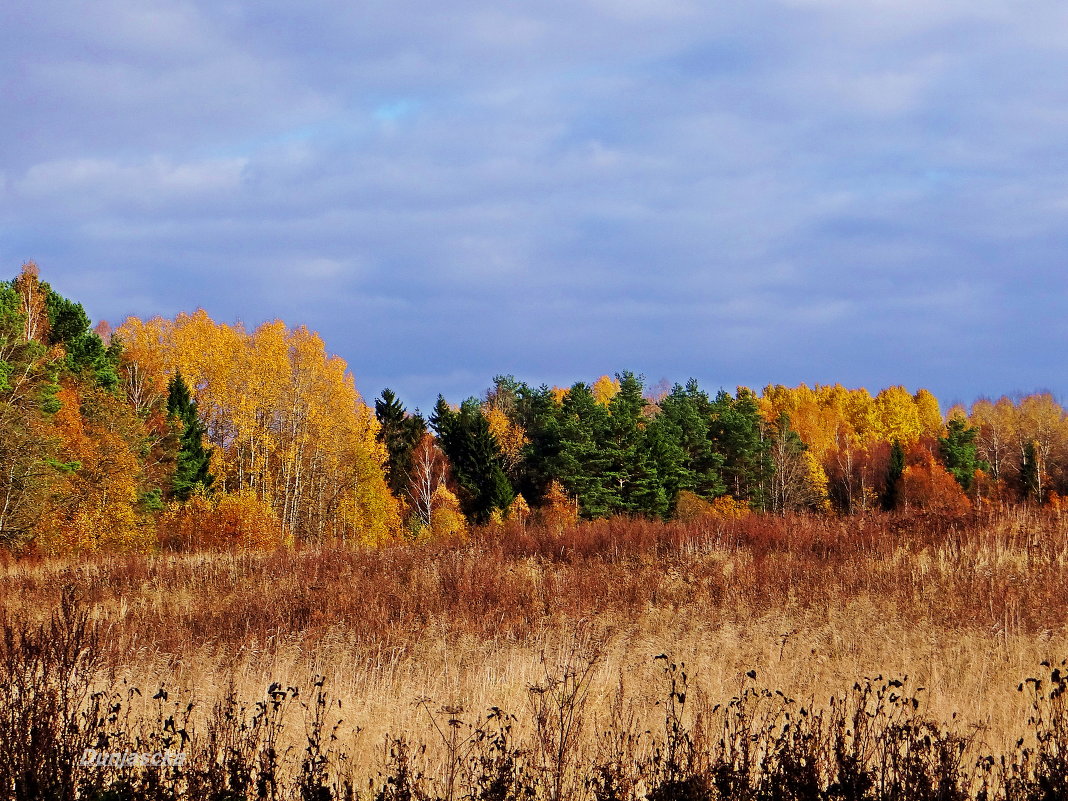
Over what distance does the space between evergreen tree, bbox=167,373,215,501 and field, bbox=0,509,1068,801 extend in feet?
89.3

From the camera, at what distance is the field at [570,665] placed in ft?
17.9

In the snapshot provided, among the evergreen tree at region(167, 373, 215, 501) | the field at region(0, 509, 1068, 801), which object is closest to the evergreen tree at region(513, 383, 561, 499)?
the evergreen tree at region(167, 373, 215, 501)

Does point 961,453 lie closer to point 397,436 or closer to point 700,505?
point 700,505

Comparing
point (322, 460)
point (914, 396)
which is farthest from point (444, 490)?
point (914, 396)

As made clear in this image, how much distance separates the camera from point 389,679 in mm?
10500

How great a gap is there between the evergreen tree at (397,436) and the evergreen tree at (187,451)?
14757 mm

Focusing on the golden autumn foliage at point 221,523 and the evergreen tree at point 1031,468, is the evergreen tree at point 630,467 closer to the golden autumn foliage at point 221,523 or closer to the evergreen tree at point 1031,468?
the golden autumn foliage at point 221,523

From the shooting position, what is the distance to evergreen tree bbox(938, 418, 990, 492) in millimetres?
82250

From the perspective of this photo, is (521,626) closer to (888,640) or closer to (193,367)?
(888,640)

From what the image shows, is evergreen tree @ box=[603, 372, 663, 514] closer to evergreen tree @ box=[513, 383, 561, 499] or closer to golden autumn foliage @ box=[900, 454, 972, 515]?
evergreen tree @ box=[513, 383, 561, 499]

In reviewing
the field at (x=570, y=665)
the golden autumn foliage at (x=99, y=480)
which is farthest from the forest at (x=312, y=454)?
the field at (x=570, y=665)

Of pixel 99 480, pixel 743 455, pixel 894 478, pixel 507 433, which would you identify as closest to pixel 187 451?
pixel 99 480

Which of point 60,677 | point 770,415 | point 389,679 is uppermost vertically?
point 770,415

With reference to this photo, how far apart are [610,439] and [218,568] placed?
4100 centimetres
